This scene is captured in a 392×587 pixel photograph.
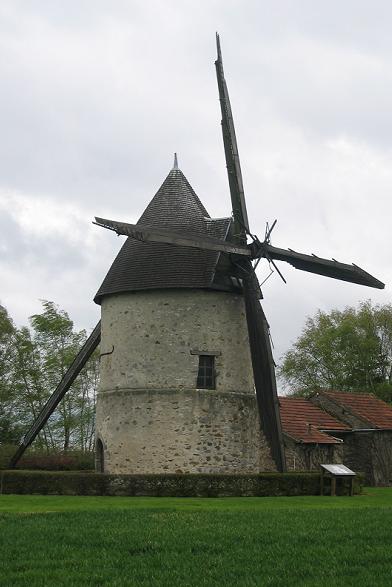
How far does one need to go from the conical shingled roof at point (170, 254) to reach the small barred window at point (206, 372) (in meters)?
2.35

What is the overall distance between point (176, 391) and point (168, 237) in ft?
16.3

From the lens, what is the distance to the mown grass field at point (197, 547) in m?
10.9

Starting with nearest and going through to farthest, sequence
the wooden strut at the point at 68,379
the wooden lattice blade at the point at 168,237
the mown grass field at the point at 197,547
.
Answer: the mown grass field at the point at 197,547 < the wooden lattice blade at the point at 168,237 < the wooden strut at the point at 68,379

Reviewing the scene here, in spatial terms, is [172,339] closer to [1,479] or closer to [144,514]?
[1,479]

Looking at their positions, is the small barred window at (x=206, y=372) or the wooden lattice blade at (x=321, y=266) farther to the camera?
the wooden lattice blade at (x=321, y=266)

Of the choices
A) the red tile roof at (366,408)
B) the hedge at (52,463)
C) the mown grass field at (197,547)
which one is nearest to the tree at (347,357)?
the red tile roof at (366,408)

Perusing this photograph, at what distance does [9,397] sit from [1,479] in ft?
63.4

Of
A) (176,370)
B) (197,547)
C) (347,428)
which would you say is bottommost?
(197,547)

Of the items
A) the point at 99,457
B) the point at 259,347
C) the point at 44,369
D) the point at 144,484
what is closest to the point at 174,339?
the point at 259,347

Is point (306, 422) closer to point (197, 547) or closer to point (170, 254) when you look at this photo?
point (170, 254)

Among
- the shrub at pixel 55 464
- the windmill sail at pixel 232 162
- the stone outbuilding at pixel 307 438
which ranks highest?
the windmill sail at pixel 232 162

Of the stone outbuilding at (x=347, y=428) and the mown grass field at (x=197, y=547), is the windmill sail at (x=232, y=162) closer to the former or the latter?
the stone outbuilding at (x=347, y=428)

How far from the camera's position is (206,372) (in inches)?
1062

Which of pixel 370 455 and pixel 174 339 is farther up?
pixel 174 339
